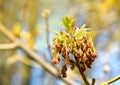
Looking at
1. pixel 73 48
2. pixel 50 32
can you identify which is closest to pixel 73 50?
pixel 73 48

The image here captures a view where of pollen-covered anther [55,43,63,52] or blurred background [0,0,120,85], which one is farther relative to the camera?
blurred background [0,0,120,85]

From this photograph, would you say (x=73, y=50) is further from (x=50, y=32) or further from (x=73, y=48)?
(x=50, y=32)

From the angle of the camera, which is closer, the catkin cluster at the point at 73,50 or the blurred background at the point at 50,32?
the catkin cluster at the point at 73,50

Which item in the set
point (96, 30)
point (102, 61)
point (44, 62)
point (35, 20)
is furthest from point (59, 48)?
point (35, 20)

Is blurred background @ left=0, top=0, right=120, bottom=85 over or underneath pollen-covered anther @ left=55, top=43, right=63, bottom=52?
over

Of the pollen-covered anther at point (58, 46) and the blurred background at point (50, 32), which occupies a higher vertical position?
the blurred background at point (50, 32)
